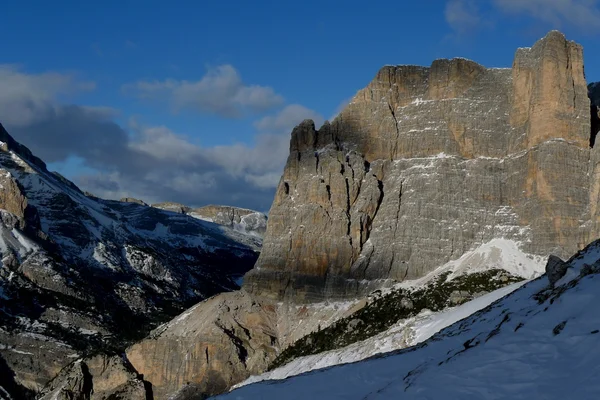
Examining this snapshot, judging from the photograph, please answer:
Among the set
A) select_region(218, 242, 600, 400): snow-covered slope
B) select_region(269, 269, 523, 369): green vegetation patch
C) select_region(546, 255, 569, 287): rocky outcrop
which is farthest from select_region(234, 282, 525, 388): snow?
select_region(218, 242, 600, 400): snow-covered slope

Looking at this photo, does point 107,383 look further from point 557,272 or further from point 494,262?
point 557,272

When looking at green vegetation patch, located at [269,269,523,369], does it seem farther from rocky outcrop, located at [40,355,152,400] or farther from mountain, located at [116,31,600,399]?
rocky outcrop, located at [40,355,152,400]

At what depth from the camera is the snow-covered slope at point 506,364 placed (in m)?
39.6

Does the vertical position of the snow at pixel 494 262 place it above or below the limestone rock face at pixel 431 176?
below

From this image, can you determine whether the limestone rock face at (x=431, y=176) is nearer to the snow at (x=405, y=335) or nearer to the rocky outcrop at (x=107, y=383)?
the rocky outcrop at (x=107, y=383)

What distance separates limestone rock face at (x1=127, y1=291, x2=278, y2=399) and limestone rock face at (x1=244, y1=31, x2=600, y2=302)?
22.7 ft

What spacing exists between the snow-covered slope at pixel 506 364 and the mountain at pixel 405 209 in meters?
93.3

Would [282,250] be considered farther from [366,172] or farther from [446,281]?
[446,281]

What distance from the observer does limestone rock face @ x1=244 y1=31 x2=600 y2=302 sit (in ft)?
543

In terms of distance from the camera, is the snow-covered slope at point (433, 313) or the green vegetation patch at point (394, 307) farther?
the green vegetation patch at point (394, 307)

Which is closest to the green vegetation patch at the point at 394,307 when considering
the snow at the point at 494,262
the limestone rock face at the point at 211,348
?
the snow at the point at 494,262

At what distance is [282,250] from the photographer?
7539 inches

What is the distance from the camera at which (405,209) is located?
179750mm

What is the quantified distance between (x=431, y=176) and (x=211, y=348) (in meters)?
59.3
